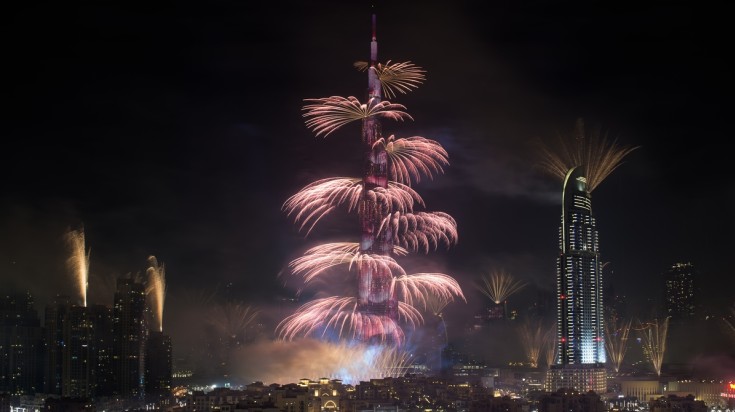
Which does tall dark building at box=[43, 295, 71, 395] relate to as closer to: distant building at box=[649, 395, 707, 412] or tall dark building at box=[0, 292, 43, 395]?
tall dark building at box=[0, 292, 43, 395]

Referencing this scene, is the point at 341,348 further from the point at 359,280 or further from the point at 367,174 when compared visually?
the point at 367,174

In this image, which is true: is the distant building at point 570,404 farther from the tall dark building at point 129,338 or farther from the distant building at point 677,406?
the tall dark building at point 129,338

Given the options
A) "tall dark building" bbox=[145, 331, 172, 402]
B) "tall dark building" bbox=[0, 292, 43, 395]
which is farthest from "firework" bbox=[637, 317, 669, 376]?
"tall dark building" bbox=[0, 292, 43, 395]

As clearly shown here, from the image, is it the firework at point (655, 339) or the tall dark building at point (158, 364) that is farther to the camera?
the firework at point (655, 339)

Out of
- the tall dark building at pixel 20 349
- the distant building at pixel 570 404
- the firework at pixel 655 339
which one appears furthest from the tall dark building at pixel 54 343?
the firework at pixel 655 339

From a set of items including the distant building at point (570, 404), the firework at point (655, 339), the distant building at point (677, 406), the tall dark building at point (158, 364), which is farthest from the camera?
the firework at point (655, 339)

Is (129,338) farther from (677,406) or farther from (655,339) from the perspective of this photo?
(655,339)
